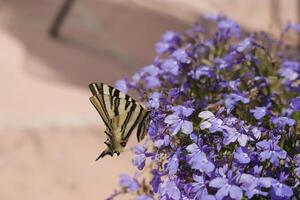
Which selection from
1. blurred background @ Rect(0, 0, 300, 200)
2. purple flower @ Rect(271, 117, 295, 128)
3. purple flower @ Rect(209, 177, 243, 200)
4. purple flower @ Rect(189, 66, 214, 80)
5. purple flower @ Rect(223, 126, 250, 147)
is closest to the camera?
purple flower @ Rect(209, 177, 243, 200)

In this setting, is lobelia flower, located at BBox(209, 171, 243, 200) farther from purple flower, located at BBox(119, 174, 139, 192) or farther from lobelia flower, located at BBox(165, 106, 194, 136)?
purple flower, located at BBox(119, 174, 139, 192)

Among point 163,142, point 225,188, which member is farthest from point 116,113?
point 225,188

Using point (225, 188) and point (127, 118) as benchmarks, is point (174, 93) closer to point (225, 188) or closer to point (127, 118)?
point (127, 118)

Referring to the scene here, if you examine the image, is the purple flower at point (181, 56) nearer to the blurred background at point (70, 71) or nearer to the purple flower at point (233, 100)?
the purple flower at point (233, 100)

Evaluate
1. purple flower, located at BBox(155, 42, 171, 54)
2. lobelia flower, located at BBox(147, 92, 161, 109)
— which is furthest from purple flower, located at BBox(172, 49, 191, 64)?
lobelia flower, located at BBox(147, 92, 161, 109)

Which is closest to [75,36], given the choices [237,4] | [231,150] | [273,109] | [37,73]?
[37,73]

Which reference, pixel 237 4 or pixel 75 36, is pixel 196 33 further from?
pixel 237 4
